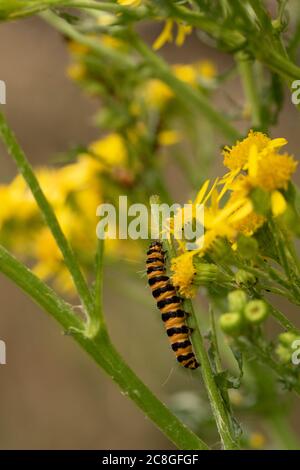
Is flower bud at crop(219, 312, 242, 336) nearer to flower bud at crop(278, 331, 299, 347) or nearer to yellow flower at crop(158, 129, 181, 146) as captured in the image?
flower bud at crop(278, 331, 299, 347)

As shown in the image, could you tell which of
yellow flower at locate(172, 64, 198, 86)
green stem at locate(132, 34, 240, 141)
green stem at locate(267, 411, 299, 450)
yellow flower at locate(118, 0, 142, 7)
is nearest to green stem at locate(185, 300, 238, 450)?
yellow flower at locate(118, 0, 142, 7)

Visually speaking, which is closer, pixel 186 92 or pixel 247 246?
pixel 247 246

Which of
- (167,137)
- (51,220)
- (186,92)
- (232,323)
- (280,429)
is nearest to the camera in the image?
(232,323)

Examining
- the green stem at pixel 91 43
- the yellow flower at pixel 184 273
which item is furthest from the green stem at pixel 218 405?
the green stem at pixel 91 43

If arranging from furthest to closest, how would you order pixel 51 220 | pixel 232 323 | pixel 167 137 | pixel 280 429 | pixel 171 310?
pixel 167 137, pixel 280 429, pixel 51 220, pixel 171 310, pixel 232 323

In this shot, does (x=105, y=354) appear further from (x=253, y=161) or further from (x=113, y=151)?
(x=113, y=151)

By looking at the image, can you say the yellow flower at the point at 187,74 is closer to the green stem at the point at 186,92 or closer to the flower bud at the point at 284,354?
the green stem at the point at 186,92

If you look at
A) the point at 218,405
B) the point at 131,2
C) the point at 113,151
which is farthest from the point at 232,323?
the point at 113,151
